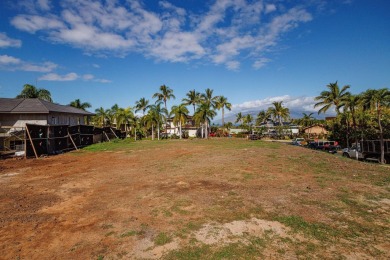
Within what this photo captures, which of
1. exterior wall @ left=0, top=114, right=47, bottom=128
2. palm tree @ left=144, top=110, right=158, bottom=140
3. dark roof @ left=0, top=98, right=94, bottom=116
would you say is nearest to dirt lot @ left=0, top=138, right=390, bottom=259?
dark roof @ left=0, top=98, right=94, bottom=116

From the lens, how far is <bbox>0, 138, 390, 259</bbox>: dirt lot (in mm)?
6359

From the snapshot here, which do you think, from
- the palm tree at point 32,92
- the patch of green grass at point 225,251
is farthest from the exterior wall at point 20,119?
the patch of green grass at point 225,251

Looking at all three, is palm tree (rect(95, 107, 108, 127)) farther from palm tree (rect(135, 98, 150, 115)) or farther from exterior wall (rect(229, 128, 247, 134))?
exterior wall (rect(229, 128, 247, 134))

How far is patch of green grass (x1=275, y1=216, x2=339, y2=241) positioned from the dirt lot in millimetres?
30

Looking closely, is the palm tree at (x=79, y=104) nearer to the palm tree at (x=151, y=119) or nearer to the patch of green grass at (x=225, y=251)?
the palm tree at (x=151, y=119)

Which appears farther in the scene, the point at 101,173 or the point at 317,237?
the point at 101,173

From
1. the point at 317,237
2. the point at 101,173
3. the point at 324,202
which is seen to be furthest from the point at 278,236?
the point at 101,173

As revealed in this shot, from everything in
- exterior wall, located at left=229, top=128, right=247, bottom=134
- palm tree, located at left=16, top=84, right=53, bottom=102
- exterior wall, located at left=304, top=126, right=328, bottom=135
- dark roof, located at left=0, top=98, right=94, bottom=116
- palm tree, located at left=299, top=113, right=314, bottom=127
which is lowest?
exterior wall, located at left=304, top=126, right=328, bottom=135

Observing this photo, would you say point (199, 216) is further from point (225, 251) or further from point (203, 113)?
point (203, 113)

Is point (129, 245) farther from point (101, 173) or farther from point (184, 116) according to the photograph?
point (184, 116)

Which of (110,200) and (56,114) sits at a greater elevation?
(56,114)

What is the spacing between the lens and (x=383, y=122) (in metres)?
31.1

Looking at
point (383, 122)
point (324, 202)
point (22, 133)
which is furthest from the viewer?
point (383, 122)

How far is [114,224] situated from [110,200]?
8.73 ft
